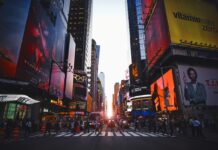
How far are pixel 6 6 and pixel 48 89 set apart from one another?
20.5m

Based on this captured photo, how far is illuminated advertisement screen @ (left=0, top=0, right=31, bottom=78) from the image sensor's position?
25188 mm

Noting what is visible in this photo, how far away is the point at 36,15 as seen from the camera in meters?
35.6

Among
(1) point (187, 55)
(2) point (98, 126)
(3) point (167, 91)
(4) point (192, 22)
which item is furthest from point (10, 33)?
(4) point (192, 22)

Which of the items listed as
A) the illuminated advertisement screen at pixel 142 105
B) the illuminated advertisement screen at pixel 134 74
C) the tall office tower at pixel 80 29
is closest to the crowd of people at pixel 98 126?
the illuminated advertisement screen at pixel 142 105

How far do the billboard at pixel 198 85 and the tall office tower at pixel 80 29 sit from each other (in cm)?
6802

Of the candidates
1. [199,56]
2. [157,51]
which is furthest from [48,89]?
[199,56]

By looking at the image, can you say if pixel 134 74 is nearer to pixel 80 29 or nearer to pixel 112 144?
pixel 80 29

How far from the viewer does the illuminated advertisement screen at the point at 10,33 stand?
25.2m

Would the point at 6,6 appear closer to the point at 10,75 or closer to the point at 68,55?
the point at 10,75

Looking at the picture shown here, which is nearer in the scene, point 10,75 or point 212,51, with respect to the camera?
point 10,75

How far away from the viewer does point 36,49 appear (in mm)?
34250

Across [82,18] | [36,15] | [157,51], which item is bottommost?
[157,51]

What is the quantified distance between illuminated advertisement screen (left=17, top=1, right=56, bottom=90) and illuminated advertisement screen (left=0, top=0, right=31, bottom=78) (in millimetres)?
1185

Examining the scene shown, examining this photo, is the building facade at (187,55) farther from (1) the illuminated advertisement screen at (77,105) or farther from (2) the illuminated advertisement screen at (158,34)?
(1) the illuminated advertisement screen at (77,105)
